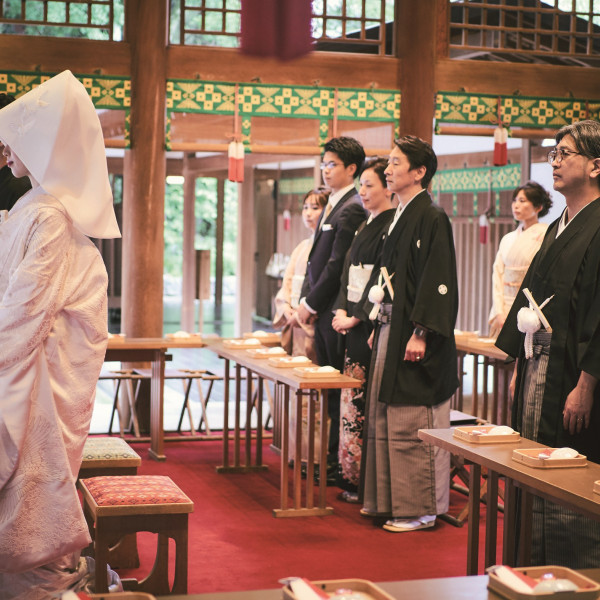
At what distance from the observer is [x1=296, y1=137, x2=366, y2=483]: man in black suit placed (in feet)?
18.3

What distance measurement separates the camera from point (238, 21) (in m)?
7.04

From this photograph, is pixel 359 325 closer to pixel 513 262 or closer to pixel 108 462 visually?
pixel 108 462

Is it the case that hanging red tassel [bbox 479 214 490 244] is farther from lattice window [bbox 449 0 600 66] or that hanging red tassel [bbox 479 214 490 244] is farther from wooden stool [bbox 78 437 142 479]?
wooden stool [bbox 78 437 142 479]

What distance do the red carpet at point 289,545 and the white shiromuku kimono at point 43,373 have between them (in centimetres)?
97

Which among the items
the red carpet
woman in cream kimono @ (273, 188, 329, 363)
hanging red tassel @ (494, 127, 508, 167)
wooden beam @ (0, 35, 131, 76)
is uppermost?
wooden beam @ (0, 35, 131, 76)

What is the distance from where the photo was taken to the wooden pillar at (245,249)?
877 cm

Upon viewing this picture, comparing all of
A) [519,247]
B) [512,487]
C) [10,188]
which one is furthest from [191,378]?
[512,487]

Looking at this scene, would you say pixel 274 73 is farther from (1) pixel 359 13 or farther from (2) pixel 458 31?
(2) pixel 458 31

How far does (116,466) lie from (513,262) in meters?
3.93

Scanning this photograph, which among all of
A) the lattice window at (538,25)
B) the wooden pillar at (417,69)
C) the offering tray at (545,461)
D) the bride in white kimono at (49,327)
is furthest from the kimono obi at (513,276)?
the bride in white kimono at (49,327)

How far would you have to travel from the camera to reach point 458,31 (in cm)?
870

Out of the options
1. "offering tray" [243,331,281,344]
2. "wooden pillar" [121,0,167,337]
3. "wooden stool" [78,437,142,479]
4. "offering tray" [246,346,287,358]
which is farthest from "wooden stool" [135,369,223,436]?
"wooden stool" [78,437,142,479]

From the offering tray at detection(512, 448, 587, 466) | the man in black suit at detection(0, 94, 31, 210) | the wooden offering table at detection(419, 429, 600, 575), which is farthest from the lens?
the man in black suit at detection(0, 94, 31, 210)

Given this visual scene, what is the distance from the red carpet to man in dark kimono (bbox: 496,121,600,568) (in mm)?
781
